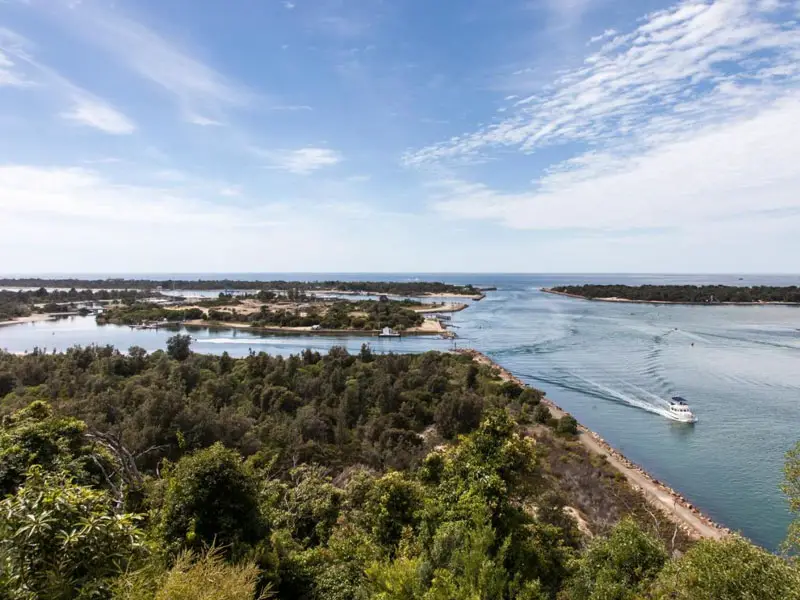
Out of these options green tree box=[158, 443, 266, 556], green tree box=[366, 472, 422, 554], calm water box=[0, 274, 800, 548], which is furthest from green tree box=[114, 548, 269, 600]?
calm water box=[0, 274, 800, 548]

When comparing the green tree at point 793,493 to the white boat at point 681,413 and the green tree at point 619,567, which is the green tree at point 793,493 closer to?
the green tree at point 619,567

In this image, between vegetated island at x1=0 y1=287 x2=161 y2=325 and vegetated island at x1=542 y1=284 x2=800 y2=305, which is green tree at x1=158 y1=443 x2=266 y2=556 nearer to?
vegetated island at x1=0 y1=287 x2=161 y2=325

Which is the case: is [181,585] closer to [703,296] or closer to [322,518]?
[322,518]

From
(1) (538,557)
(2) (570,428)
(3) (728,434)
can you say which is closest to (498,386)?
(2) (570,428)

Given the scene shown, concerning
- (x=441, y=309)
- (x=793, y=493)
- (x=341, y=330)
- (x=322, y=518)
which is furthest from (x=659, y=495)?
(x=441, y=309)

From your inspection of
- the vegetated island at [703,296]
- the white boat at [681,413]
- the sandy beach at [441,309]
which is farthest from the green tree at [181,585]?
the vegetated island at [703,296]
